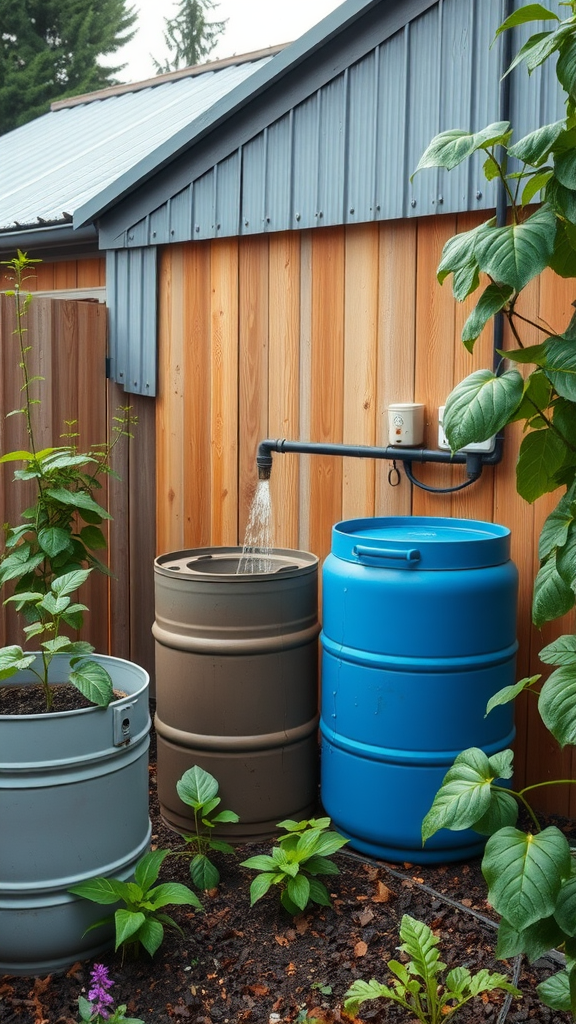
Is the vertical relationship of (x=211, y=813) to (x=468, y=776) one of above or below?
below

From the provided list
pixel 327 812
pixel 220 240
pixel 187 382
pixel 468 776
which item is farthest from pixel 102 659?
pixel 220 240

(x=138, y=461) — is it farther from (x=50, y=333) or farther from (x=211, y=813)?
(x=211, y=813)

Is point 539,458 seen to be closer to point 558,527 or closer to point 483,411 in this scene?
point 558,527

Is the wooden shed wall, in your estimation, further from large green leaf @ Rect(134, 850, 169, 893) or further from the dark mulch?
large green leaf @ Rect(134, 850, 169, 893)

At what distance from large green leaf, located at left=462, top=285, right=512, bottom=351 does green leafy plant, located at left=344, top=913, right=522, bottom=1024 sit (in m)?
1.39

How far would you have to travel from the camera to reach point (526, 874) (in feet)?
5.03

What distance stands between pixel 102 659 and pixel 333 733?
79 centimetres

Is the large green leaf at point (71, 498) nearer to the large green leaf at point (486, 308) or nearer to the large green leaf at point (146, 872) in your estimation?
the large green leaf at point (146, 872)

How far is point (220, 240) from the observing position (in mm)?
3877

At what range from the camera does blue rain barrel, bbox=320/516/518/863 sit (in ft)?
9.25

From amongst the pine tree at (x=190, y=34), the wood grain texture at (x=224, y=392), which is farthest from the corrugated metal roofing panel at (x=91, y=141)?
the pine tree at (x=190, y=34)

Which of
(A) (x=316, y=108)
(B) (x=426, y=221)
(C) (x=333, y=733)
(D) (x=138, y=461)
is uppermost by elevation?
(A) (x=316, y=108)

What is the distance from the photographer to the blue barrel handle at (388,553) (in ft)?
9.17

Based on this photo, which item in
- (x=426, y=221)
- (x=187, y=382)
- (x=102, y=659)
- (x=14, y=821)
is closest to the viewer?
(x=14, y=821)
